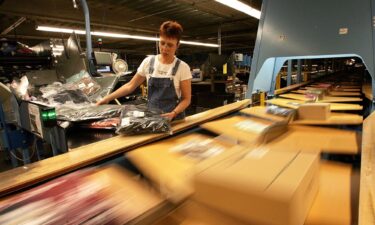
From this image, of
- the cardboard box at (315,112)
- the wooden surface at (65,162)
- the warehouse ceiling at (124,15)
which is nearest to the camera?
the wooden surface at (65,162)

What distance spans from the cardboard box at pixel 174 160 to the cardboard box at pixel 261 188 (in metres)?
0.12

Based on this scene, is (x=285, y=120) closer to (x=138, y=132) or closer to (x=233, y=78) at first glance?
(x=138, y=132)

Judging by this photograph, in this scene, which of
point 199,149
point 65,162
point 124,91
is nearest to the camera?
point 65,162

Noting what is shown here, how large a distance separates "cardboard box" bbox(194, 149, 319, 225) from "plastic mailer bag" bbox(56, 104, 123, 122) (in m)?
1.30

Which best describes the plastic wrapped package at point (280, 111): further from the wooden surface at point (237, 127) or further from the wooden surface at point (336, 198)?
the wooden surface at point (336, 198)

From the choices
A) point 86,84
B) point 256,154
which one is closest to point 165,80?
point 86,84

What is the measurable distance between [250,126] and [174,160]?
0.65 metres

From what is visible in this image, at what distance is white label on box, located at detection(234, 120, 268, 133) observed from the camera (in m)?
1.39

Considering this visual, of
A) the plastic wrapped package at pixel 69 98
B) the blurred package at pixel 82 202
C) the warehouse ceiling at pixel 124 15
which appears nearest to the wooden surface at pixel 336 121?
the blurred package at pixel 82 202

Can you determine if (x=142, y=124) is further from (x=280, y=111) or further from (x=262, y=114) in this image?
(x=280, y=111)

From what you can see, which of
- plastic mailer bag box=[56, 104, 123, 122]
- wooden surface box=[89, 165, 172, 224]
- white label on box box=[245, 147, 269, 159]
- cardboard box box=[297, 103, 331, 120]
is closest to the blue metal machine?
cardboard box box=[297, 103, 331, 120]

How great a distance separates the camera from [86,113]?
1.84 metres

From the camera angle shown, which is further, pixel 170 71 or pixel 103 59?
pixel 103 59

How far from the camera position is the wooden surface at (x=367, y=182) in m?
0.59
